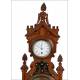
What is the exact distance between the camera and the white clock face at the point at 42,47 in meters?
3.99

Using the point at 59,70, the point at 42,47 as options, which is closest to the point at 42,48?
the point at 42,47

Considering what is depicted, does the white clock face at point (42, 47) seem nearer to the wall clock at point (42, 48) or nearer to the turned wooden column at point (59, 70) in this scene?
the wall clock at point (42, 48)

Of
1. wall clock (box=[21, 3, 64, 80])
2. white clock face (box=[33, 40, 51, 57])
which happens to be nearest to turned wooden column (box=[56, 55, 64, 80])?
wall clock (box=[21, 3, 64, 80])

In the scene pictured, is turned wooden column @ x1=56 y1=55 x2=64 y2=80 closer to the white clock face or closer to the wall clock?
the wall clock

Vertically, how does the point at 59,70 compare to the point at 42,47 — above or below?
below

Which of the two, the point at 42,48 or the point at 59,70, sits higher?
the point at 42,48

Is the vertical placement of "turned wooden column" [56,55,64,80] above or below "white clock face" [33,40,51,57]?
below

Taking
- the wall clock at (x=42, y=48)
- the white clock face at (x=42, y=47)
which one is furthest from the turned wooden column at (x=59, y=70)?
the white clock face at (x=42, y=47)

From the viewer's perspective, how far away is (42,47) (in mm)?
3986

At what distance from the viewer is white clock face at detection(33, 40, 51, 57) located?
399 centimetres

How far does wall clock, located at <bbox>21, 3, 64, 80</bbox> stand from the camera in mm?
3990

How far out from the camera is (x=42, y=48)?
3984 mm

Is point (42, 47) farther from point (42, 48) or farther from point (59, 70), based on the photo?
point (59, 70)

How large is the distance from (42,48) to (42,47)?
1cm
